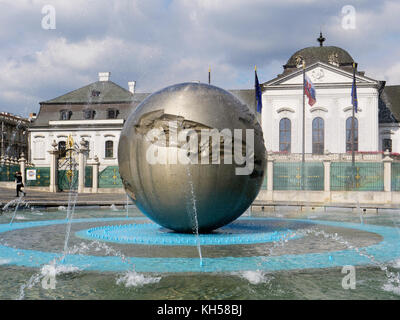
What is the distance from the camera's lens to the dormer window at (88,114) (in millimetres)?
53009

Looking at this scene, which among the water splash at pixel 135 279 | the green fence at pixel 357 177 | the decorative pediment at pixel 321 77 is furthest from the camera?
the decorative pediment at pixel 321 77

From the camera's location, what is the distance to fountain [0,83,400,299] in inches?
219

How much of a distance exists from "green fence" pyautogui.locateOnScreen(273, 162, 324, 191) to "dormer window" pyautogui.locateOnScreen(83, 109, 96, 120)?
3247cm

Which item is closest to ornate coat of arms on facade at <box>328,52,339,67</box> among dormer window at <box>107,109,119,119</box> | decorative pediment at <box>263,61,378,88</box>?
decorative pediment at <box>263,61,378,88</box>

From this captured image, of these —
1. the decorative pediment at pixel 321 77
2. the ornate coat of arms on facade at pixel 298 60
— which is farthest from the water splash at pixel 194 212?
the ornate coat of arms on facade at pixel 298 60

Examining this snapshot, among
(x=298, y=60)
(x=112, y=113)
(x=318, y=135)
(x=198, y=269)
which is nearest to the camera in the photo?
(x=198, y=269)

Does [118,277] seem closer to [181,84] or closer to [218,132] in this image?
[218,132]

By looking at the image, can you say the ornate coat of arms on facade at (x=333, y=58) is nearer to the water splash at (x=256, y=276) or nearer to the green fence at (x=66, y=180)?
the green fence at (x=66, y=180)

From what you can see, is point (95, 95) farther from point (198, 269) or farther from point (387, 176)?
point (198, 269)

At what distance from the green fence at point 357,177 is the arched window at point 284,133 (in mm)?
27151

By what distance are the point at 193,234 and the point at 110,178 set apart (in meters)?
24.0

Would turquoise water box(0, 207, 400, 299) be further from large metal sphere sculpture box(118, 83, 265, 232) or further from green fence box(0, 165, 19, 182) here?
green fence box(0, 165, 19, 182)

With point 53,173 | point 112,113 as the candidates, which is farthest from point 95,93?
point 53,173

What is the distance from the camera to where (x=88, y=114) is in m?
53.2
